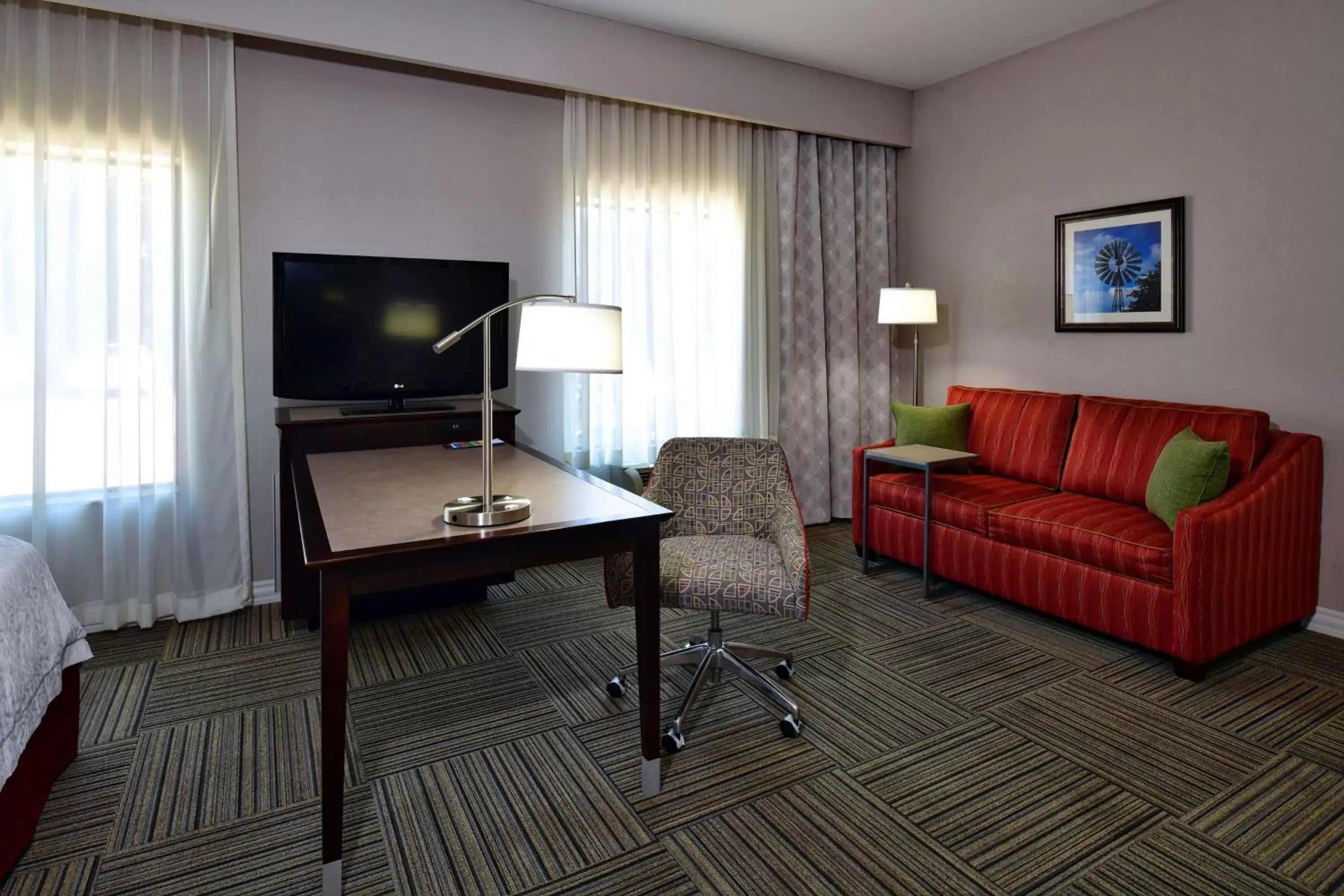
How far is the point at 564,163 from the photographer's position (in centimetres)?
421

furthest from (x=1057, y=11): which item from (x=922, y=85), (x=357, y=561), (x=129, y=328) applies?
(x=129, y=328)

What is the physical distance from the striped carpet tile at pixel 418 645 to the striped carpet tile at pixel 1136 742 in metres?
1.96

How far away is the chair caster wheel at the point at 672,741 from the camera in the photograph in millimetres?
2383

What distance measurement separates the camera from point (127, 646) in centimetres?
Result: 323

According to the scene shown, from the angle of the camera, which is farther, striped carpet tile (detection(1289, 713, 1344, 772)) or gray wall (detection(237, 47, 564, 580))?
gray wall (detection(237, 47, 564, 580))

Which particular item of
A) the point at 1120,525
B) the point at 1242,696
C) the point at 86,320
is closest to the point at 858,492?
the point at 1120,525

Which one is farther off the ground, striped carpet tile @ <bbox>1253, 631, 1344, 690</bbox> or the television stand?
the television stand

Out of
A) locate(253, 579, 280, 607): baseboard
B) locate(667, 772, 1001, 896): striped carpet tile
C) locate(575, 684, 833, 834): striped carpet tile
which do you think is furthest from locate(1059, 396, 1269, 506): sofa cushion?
locate(253, 579, 280, 607): baseboard

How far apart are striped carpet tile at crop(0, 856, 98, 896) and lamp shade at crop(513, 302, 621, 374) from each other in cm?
156

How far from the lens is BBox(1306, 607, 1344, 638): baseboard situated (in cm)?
328

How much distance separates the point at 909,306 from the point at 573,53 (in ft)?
7.55

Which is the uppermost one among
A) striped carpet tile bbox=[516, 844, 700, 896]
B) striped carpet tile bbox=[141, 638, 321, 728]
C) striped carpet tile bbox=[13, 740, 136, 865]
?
striped carpet tile bbox=[141, 638, 321, 728]

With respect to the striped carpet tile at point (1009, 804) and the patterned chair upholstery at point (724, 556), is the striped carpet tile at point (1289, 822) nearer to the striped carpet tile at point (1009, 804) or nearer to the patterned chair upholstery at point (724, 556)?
the striped carpet tile at point (1009, 804)

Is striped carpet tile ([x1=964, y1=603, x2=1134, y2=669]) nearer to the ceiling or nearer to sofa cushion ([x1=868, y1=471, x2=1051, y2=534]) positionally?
sofa cushion ([x1=868, y1=471, x2=1051, y2=534])
